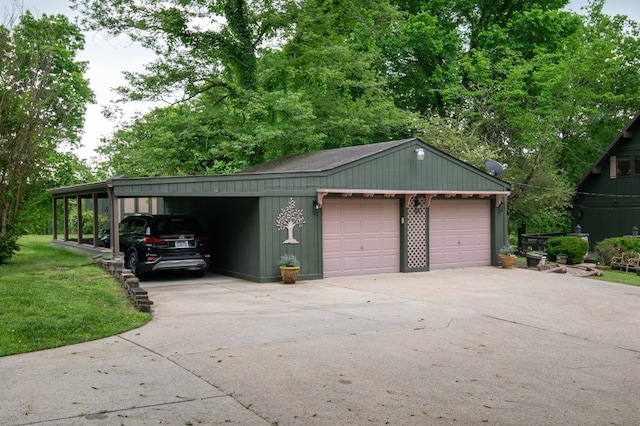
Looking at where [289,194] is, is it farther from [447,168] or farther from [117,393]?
[117,393]

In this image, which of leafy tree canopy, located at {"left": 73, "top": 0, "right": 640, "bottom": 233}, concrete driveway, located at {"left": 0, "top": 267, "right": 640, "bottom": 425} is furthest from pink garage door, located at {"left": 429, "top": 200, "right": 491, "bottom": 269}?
concrete driveway, located at {"left": 0, "top": 267, "right": 640, "bottom": 425}

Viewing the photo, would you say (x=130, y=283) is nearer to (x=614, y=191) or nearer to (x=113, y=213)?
(x=113, y=213)

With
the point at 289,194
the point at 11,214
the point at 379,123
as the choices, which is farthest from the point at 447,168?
the point at 11,214

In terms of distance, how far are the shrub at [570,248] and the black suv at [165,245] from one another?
12958 millimetres

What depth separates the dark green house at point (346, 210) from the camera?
14.8m

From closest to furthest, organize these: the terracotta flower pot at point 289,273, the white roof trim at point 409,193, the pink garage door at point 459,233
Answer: the terracotta flower pot at point 289,273 → the white roof trim at point 409,193 → the pink garage door at point 459,233

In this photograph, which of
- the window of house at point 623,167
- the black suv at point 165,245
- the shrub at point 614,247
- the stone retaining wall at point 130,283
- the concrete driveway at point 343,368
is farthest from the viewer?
the window of house at point 623,167

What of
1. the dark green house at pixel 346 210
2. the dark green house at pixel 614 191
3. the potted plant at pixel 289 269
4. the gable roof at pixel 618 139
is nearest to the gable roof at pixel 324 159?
the dark green house at pixel 346 210

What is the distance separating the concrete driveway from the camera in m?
5.14

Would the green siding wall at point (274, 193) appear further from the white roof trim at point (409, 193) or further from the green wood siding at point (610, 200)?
the green wood siding at point (610, 200)

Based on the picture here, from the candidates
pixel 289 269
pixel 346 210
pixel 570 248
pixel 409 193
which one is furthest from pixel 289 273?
pixel 570 248

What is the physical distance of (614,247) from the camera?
21.0 metres

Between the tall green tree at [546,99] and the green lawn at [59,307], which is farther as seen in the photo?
the tall green tree at [546,99]

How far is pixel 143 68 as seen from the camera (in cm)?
2583
